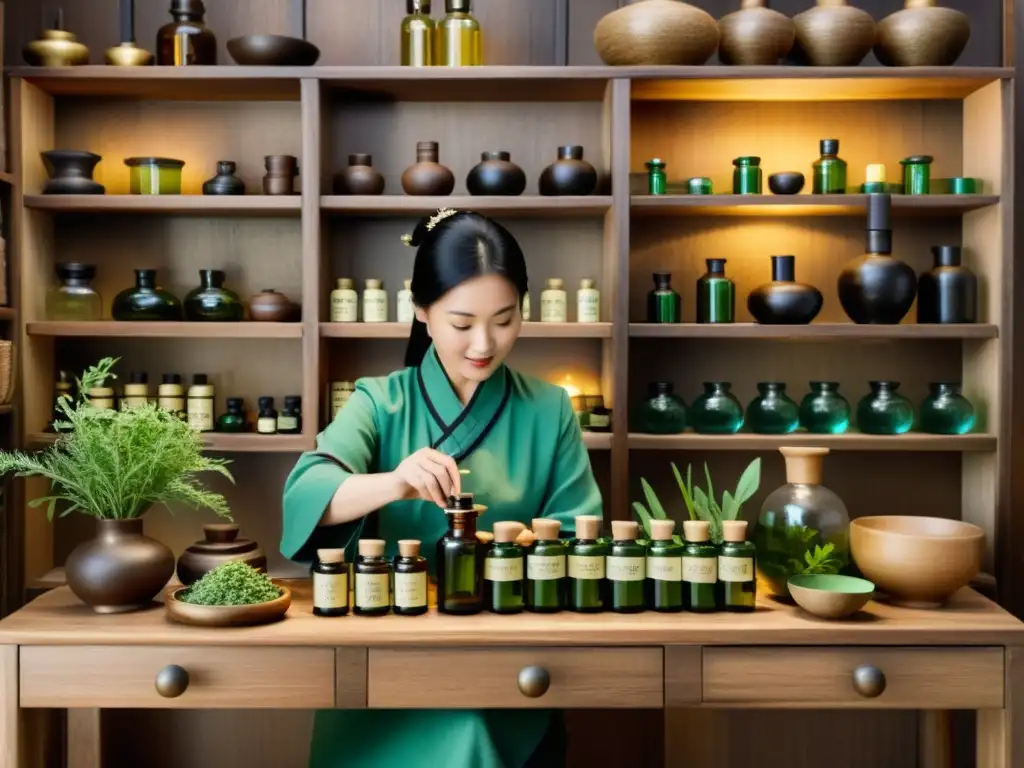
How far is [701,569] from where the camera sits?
1881mm

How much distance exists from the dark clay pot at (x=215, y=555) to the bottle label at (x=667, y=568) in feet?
2.47

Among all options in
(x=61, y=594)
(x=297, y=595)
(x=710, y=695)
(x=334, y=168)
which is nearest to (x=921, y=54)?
(x=334, y=168)

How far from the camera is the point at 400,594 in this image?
187 centimetres

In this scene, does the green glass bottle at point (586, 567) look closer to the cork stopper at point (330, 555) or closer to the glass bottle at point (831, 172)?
the cork stopper at point (330, 555)

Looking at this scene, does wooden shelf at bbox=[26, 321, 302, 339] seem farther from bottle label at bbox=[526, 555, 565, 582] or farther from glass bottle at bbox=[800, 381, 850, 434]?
glass bottle at bbox=[800, 381, 850, 434]

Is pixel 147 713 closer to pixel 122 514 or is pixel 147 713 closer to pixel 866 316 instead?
pixel 122 514

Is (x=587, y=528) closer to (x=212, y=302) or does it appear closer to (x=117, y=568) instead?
(x=117, y=568)

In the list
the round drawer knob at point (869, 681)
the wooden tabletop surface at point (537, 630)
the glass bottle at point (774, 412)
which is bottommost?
the round drawer knob at point (869, 681)

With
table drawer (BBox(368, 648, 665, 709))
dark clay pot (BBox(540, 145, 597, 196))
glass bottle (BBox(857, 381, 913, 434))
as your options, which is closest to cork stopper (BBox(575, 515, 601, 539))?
table drawer (BBox(368, 648, 665, 709))

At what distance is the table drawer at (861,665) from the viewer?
1.82 meters

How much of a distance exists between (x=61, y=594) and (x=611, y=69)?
6.15 feet

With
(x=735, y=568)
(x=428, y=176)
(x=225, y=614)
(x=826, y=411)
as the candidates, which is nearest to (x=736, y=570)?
(x=735, y=568)

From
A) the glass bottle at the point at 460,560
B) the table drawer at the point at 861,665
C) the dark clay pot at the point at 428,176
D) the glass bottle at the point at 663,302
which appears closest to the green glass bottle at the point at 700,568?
the table drawer at the point at 861,665

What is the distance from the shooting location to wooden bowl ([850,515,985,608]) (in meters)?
1.91
